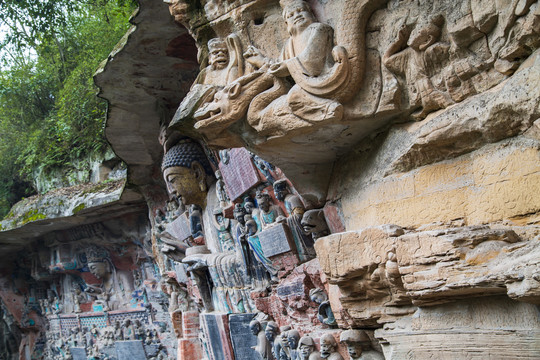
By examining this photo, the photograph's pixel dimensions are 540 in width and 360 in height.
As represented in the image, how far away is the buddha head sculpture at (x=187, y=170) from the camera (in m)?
5.91

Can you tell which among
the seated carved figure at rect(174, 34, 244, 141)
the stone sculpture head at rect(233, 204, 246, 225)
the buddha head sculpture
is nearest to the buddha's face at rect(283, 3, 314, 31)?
the seated carved figure at rect(174, 34, 244, 141)

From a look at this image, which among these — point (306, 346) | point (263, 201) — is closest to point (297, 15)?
point (263, 201)

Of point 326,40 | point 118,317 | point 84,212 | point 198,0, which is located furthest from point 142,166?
point 326,40

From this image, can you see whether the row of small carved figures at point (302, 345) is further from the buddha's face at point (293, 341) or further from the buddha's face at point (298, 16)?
the buddha's face at point (298, 16)

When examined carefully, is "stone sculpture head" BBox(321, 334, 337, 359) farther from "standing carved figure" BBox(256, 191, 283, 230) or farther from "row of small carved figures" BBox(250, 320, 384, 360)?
"standing carved figure" BBox(256, 191, 283, 230)

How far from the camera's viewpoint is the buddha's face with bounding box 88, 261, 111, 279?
9.88m

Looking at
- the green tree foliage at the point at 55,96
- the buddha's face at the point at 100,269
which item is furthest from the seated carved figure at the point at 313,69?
the buddha's face at the point at 100,269

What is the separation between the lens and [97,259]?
32.5 ft

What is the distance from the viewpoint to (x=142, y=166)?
7.45 metres

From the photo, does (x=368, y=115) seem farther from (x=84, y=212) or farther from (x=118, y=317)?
(x=118, y=317)

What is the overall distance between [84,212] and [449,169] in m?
7.21

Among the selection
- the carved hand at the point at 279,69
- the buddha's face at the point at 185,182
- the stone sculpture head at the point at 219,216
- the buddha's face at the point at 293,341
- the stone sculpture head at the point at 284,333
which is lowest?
the buddha's face at the point at 293,341

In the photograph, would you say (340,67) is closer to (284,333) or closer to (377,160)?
(377,160)

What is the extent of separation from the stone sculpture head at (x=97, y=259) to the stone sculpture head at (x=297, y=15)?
799 centimetres
